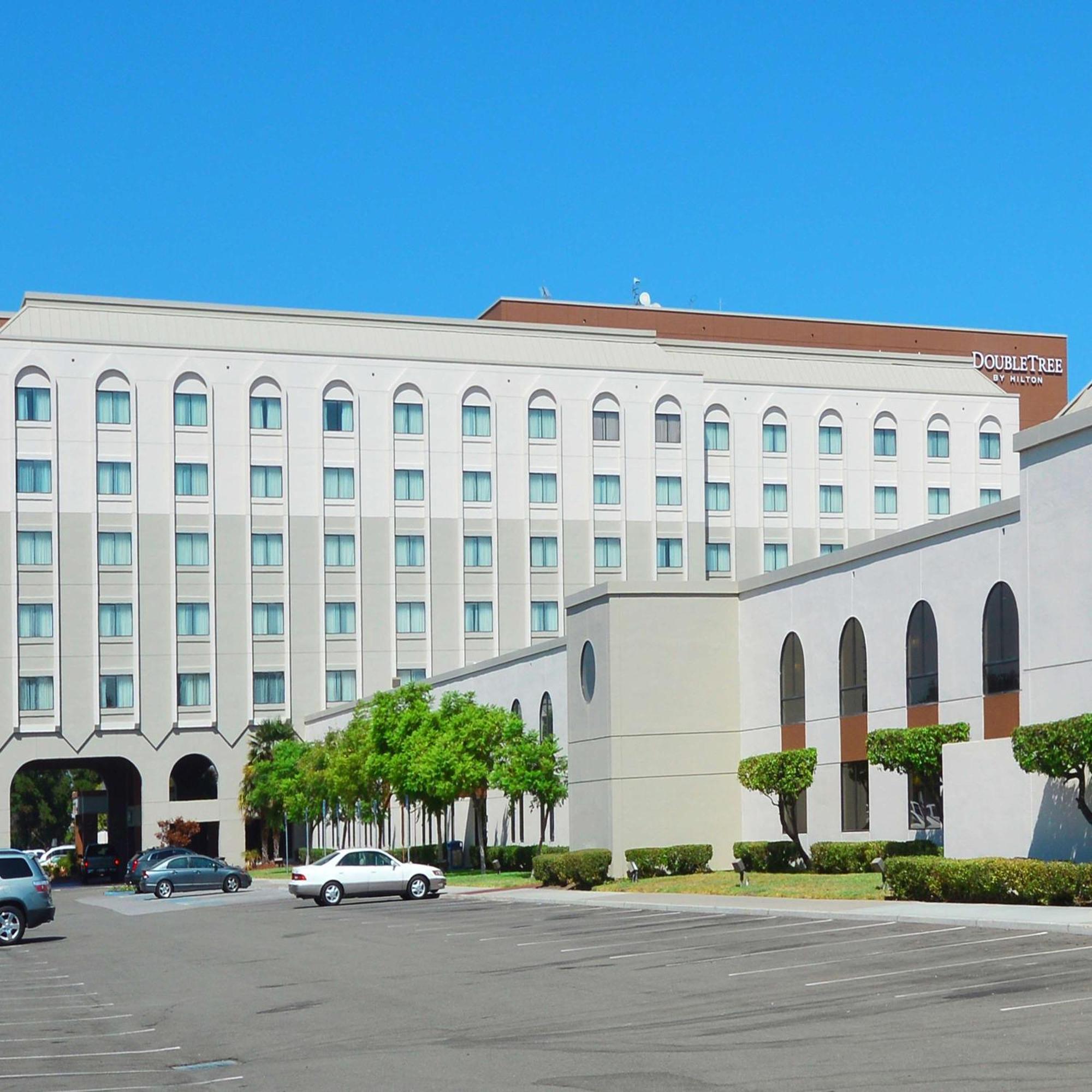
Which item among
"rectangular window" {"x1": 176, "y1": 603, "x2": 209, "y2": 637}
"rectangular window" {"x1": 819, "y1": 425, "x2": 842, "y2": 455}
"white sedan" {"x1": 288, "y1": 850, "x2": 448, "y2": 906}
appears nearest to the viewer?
"white sedan" {"x1": 288, "y1": 850, "x2": 448, "y2": 906}

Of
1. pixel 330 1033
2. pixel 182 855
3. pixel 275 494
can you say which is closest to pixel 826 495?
pixel 275 494

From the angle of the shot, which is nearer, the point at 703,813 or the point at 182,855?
the point at 703,813

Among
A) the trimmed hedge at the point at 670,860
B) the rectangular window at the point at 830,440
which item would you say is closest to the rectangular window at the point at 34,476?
the rectangular window at the point at 830,440

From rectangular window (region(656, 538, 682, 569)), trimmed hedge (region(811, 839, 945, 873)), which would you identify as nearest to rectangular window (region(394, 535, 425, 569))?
rectangular window (region(656, 538, 682, 569))

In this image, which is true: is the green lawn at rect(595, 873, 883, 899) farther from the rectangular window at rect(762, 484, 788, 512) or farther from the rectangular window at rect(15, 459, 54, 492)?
the rectangular window at rect(762, 484, 788, 512)

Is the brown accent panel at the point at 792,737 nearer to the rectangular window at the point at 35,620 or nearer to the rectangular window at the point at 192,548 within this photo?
the rectangular window at the point at 192,548

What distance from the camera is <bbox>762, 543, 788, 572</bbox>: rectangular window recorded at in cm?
9400

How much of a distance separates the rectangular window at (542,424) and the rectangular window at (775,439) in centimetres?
1318

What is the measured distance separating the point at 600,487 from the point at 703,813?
4402 cm

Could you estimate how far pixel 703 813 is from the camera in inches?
1874

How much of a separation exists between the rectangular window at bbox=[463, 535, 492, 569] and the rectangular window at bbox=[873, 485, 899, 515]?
943 inches

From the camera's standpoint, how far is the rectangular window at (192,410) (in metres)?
83.6

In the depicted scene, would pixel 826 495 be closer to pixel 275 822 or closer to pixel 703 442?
pixel 703 442

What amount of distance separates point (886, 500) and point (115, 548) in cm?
4412
